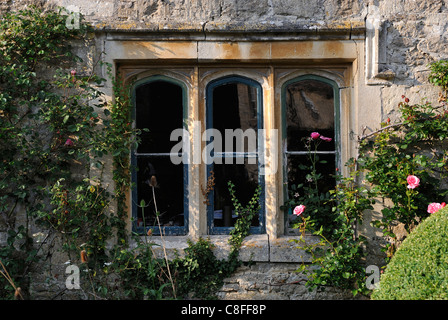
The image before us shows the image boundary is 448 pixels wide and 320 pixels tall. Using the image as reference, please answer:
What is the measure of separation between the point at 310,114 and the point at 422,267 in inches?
74.4

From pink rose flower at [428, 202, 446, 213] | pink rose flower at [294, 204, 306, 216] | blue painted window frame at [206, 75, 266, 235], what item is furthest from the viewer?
blue painted window frame at [206, 75, 266, 235]

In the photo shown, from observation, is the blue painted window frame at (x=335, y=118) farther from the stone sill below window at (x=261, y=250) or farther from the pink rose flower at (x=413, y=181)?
the pink rose flower at (x=413, y=181)

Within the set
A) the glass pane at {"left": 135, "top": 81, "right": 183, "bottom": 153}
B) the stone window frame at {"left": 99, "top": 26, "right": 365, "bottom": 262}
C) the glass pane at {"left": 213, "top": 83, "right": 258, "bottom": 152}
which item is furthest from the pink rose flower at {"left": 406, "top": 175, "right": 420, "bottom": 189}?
the glass pane at {"left": 135, "top": 81, "right": 183, "bottom": 153}

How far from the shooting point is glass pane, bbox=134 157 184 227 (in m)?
4.42

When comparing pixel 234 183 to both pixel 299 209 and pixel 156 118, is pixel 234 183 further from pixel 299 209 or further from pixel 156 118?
pixel 156 118

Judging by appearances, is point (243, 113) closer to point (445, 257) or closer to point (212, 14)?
point (212, 14)

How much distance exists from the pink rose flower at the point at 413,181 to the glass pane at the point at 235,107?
4.75 ft

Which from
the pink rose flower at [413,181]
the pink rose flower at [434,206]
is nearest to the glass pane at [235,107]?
the pink rose flower at [413,181]

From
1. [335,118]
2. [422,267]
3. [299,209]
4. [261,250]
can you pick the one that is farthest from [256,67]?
[422,267]

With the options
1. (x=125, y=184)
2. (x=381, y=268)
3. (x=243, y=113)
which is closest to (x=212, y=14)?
(x=243, y=113)

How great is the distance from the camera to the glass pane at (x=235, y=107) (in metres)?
4.44

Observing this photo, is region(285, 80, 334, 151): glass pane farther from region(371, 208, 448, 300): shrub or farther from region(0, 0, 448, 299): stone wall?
region(371, 208, 448, 300): shrub

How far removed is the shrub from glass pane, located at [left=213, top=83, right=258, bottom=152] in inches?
70.8

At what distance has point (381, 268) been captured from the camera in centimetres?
412
